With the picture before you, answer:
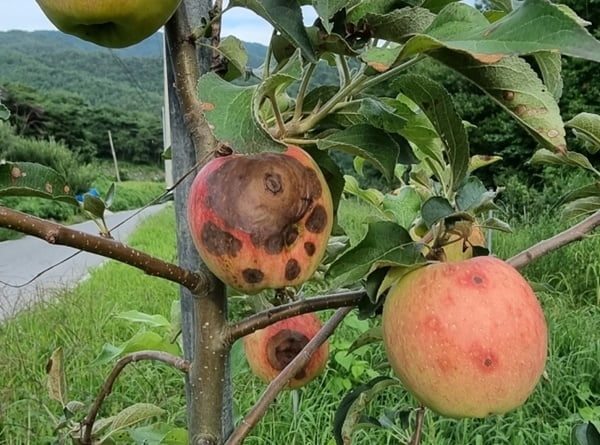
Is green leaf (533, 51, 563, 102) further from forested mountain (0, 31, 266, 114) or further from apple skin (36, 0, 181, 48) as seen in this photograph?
forested mountain (0, 31, 266, 114)

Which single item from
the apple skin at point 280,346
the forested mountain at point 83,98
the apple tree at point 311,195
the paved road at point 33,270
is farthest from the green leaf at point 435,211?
the forested mountain at point 83,98

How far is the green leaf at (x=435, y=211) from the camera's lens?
509mm

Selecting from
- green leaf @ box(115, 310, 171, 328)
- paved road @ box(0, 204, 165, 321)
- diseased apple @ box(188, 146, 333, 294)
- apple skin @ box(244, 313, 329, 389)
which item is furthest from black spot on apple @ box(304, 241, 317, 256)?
paved road @ box(0, 204, 165, 321)

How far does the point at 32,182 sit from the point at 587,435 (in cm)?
55

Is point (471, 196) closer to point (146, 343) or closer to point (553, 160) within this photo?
point (553, 160)

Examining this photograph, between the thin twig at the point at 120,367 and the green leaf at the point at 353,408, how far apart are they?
195 millimetres

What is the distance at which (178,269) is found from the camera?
0.46 m

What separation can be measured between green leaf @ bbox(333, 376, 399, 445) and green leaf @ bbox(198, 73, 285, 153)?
1.22 ft

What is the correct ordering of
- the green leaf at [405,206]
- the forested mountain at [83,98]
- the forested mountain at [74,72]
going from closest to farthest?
1. the green leaf at [405,206]
2. the forested mountain at [83,98]
3. the forested mountain at [74,72]

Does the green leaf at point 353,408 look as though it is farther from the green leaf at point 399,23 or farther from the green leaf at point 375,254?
the green leaf at point 399,23

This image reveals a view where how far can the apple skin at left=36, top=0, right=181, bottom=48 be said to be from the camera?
43 cm

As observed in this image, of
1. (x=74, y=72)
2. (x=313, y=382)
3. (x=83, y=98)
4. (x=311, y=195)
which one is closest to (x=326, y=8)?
(x=311, y=195)

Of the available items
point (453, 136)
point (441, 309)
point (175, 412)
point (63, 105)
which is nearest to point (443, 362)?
point (441, 309)

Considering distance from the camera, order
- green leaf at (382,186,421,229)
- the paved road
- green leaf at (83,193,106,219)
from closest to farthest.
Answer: green leaf at (83,193,106,219) < green leaf at (382,186,421,229) < the paved road
